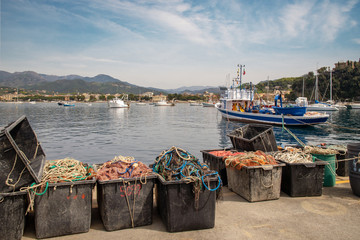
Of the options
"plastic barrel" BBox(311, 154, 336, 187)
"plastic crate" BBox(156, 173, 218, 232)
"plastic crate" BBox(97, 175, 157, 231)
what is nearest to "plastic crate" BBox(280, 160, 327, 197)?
"plastic barrel" BBox(311, 154, 336, 187)

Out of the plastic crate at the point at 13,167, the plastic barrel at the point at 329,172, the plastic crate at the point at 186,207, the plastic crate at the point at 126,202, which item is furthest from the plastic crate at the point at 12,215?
the plastic barrel at the point at 329,172

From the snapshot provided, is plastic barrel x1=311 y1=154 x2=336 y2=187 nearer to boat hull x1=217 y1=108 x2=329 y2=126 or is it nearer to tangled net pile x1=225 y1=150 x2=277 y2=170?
tangled net pile x1=225 y1=150 x2=277 y2=170

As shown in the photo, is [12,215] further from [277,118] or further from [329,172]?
[277,118]

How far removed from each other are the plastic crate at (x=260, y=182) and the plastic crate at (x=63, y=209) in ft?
10.3

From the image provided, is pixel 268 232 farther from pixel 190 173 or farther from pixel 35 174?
pixel 35 174

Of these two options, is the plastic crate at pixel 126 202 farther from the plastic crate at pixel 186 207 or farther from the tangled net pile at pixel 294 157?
the tangled net pile at pixel 294 157

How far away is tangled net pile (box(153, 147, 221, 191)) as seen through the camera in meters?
4.28

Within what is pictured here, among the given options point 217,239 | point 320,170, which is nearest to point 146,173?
point 217,239

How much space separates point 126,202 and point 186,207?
38.7 inches

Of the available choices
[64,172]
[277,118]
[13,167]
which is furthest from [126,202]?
[277,118]

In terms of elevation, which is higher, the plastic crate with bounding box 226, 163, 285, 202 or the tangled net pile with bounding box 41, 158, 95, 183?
the tangled net pile with bounding box 41, 158, 95, 183

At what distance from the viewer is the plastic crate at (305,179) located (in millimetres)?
5762

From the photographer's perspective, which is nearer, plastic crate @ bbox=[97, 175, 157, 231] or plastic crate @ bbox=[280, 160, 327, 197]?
plastic crate @ bbox=[97, 175, 157, 231]

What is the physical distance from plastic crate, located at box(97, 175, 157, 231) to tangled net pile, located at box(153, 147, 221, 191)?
0.33 meters
